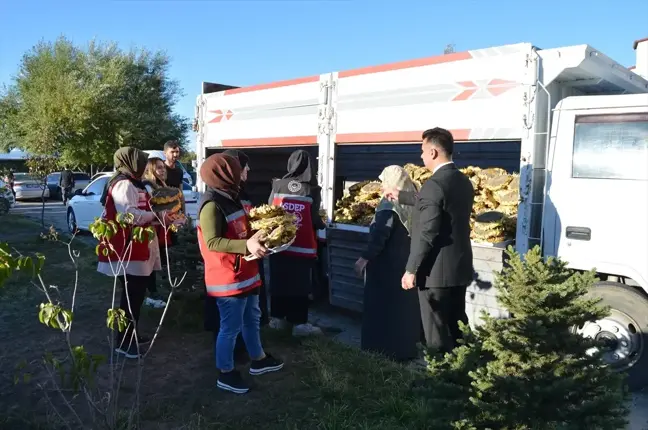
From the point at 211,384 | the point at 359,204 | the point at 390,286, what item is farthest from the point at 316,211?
the point at 211,384

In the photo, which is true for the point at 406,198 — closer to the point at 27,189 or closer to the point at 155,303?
the point at 155,303

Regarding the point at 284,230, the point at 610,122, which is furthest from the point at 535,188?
the point at 284,230

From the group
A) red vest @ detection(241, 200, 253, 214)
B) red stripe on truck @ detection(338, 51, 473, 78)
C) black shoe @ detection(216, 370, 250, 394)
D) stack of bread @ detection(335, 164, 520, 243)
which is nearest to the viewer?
black shoe @ detection(216, 370, 250, 394)

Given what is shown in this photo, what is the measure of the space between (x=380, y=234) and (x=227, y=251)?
1.45m

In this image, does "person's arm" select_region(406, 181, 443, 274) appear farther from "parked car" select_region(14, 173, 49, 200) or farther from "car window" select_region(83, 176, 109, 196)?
"parked car" select_region(14, 173, 49, 200)

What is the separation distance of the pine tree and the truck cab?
5.69 feet

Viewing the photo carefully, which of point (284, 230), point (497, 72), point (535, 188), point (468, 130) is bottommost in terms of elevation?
point (284, 230)

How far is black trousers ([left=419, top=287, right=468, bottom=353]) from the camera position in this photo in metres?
3.72

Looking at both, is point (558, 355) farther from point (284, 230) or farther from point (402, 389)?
point (284, 230)

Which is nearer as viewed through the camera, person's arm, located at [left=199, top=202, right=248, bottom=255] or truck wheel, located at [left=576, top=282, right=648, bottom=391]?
person's arm, located at [left=199, top=202, right=248, bottom=255]

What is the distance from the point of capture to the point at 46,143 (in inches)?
606

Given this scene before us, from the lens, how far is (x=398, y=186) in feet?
14.2

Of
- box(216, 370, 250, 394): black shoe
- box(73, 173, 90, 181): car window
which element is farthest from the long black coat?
box(73, 173, 90, 181): car window

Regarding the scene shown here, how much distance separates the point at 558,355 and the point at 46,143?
52.4ft
